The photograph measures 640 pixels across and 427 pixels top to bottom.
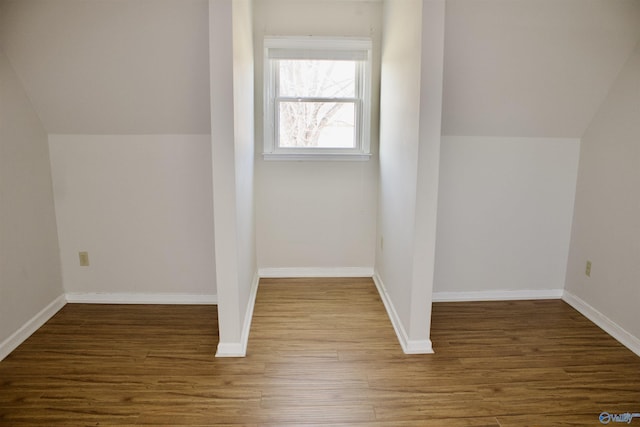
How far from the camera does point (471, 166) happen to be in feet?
10.1

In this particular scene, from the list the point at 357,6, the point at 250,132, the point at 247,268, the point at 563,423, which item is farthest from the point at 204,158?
the point at 563,423

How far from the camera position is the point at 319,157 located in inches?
138

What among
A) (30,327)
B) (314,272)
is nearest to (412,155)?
(314,272)

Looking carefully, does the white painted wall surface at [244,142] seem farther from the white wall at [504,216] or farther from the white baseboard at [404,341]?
the white wall at [504,216]

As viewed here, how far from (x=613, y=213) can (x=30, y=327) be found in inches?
158

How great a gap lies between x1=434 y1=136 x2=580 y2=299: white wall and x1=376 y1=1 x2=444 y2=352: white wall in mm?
501

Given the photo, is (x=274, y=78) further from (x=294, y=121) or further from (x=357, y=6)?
(x=357, y=6)

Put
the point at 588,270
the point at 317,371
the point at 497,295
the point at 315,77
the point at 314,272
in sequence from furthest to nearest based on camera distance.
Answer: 1. the point at 314,272
2. the point at 315,77
3. the point at 497,295
4. the point at 588,270
5. the point at 317,371

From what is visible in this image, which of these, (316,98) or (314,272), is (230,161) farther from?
(314,272)

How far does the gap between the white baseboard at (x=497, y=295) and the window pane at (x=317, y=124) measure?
5.05ft

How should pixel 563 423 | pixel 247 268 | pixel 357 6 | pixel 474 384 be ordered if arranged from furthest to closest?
pixel 357 6 → pixel 247 268 → pixel 474 384 → pixel 563 423

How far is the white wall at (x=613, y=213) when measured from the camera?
2555 millimetres

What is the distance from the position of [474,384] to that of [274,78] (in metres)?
2.74

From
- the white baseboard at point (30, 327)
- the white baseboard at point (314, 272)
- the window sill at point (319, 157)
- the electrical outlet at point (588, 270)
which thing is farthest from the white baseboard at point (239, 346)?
the electrical outlet at point (588, 270)
